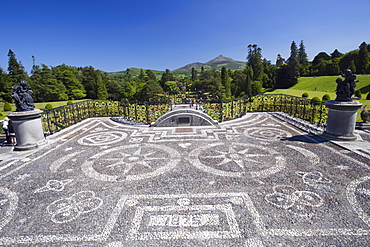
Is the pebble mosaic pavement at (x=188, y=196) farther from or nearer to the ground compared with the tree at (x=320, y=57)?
nearer to the ground

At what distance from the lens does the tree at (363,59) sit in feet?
159

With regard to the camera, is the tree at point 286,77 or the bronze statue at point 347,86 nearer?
the bronze statue at point 347,86

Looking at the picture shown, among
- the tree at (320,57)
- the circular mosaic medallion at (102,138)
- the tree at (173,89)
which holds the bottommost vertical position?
the circular mosaic medallion at (102,138)

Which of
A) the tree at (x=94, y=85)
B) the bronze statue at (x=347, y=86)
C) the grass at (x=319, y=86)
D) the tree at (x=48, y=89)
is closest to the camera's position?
the bronze statue at (x=347, y=86)

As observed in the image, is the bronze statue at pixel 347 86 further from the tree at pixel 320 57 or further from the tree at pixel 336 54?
the tree at pixel 336 54

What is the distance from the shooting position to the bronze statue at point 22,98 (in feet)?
23.8

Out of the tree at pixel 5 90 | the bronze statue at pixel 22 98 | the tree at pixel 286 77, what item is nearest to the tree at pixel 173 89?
the bronze statue at pixel 22 98

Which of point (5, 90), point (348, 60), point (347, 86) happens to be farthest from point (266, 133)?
point (348, 60)

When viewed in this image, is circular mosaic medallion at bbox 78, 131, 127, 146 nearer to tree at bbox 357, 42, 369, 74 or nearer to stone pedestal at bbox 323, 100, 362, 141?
stone pedestal at bbox 323, 100, 362, 141

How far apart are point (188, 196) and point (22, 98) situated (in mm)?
7726

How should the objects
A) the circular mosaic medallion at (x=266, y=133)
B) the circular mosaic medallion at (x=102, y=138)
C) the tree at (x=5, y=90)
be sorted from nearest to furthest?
1. the circular mosaic medallion at (x=102, y=138)
2. the circular mosaic medallion at (x=266, y=133)
3. the tree at (x=5, y=90)

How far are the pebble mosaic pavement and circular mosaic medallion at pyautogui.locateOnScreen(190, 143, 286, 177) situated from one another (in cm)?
3

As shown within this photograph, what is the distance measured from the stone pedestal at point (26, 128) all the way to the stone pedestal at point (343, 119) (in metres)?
12.0

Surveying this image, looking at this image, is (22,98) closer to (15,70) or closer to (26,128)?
(26,128)
